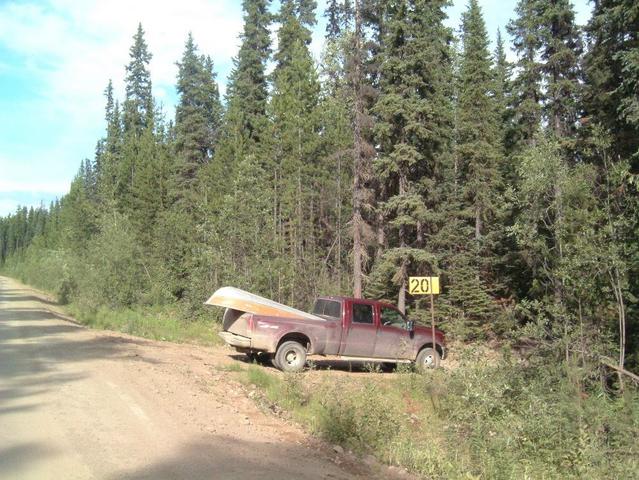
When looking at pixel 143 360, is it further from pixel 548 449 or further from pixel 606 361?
pixel 606 361

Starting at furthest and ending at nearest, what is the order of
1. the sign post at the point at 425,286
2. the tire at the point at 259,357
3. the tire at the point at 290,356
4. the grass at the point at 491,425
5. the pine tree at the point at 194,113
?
the pine tree at the point at 194,113 → the tire at the point at 259,357 → the tire at the point at 290,356 → the sign post at the point at 425,286 → the grass at the point at 491,425

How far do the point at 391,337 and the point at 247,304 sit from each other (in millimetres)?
4119

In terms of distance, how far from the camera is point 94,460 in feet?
20.1

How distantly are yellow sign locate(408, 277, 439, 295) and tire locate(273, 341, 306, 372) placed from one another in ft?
11.3

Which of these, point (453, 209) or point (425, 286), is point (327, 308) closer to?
point (425, 286)

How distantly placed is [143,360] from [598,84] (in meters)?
17.4

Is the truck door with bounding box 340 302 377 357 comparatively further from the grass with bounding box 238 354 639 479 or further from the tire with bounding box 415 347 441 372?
the grass with bounding box 238 354 639 479

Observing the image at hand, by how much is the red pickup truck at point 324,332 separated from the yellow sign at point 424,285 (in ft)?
6.59

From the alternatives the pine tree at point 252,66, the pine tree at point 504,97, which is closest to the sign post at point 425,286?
the pine tree at point 504,97

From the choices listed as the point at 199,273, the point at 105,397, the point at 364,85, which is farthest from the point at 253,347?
the point at 364,85

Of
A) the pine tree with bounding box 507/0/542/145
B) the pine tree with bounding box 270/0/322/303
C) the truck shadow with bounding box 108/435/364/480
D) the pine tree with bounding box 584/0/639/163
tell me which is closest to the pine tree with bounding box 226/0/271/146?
the pine tree with bounding box 270/0/322/303

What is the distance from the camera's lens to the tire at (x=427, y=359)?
50.1 ft

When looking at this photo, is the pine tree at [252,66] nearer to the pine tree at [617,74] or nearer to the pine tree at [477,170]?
the pine tree at [477,170]

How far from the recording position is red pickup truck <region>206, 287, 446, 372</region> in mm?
14289
